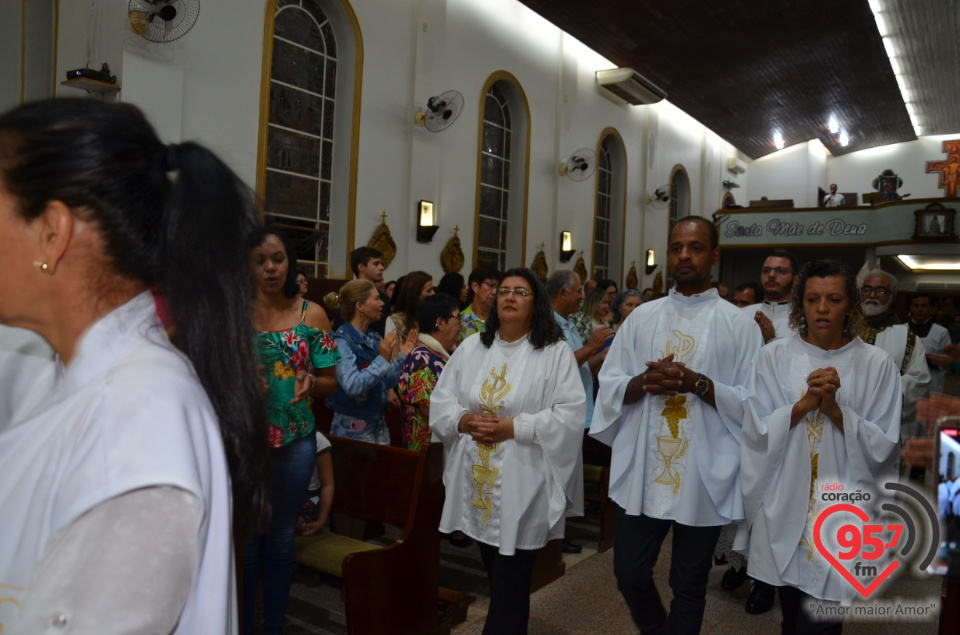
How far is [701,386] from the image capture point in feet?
9.62

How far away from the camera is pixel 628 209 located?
15766 millimetres

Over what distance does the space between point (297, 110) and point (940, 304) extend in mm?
14586

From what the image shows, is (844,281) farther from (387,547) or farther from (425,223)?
(425,223)

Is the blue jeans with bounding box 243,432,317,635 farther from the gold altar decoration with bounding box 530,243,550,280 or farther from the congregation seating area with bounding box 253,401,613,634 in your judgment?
the gold altar decoration with bounding box 530,243,550,280

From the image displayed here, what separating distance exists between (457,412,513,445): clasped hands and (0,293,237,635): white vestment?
2.16 meters

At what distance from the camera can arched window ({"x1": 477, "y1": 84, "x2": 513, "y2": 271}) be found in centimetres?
1157

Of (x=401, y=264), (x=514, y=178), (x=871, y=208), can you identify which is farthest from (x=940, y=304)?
(x=401, y=264)

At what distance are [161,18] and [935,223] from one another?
48.3 feet

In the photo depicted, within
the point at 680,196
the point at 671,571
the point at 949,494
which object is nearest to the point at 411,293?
the point at 671,571

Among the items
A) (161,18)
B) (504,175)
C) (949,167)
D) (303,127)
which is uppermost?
(949,167)

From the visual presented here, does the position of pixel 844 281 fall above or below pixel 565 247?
below

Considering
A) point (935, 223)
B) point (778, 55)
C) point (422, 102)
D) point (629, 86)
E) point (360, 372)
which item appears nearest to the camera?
point (360, 372)

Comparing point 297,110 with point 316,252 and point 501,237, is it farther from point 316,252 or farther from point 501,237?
point 501,237

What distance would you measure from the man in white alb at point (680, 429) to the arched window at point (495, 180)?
8.15m
